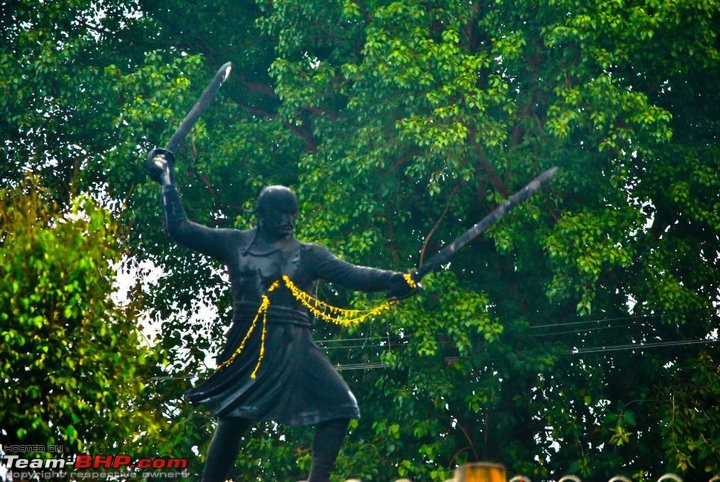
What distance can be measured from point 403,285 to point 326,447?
1.36 m

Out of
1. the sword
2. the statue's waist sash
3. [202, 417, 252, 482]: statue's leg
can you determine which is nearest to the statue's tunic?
the statue's waist sash

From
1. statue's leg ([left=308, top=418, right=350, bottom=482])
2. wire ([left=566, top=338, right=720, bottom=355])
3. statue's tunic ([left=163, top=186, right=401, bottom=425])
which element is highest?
wire ([left=566, top=338, right=720, bottom=355])

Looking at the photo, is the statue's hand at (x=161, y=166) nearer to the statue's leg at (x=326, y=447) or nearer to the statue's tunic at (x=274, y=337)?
the statue's tunic at (x=274, y=337)

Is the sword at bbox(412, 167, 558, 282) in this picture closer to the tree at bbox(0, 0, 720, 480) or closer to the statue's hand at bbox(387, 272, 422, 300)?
the statue's hand at bbox(387, 272, 422, 300)

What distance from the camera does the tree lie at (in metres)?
19.2

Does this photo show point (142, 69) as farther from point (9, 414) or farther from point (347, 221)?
point (9, 414)

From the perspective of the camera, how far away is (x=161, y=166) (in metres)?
11.0

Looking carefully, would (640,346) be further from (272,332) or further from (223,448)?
(223,448)

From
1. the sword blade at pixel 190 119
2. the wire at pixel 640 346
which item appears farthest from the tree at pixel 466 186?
the sword blade at pixel 190 119

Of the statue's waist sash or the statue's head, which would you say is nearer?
the statue's waist sash

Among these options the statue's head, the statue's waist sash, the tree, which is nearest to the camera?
the statue's waist sash

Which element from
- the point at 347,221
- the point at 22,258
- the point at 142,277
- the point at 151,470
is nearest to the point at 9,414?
the point at 22,258

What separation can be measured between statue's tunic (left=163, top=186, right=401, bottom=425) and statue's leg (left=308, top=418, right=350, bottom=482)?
95 millimetres

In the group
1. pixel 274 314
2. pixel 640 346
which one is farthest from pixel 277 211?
pixel 640 346
